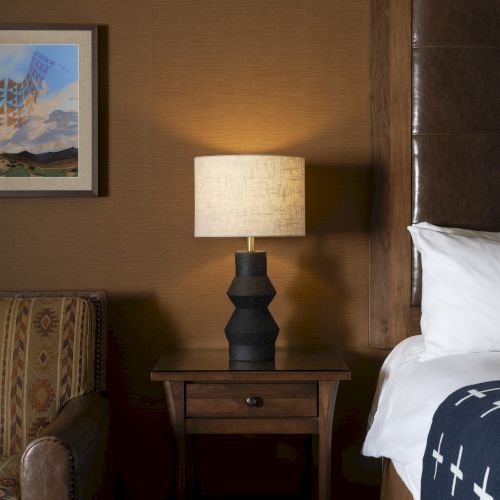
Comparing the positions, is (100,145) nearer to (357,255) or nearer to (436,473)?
(357,255)

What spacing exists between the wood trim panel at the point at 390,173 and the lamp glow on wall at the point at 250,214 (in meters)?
0.44

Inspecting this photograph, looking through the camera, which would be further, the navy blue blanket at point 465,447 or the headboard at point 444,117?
the headboard at point 444,117

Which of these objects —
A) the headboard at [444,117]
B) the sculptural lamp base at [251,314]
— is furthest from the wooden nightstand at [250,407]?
the headboard at [444,117]

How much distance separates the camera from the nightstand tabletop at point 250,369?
2400 millimetres

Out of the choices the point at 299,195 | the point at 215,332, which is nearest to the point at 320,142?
the point at 299,195

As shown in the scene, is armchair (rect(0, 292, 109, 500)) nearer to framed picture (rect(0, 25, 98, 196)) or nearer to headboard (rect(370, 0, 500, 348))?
framed picture (rect(0, 25, 98, 196))

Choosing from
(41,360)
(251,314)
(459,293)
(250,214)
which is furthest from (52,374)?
(459,293)

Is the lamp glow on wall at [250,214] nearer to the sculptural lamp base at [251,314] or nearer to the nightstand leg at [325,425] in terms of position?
the sculptural lamp base at [251,314]

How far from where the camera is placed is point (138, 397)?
290 cm

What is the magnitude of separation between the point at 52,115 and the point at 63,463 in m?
1.42

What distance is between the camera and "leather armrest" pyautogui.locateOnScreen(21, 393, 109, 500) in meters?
1.92

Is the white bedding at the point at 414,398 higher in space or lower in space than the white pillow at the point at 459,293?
lower

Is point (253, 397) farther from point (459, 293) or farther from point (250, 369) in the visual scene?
point (459, 293)

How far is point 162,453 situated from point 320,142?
1339mm
